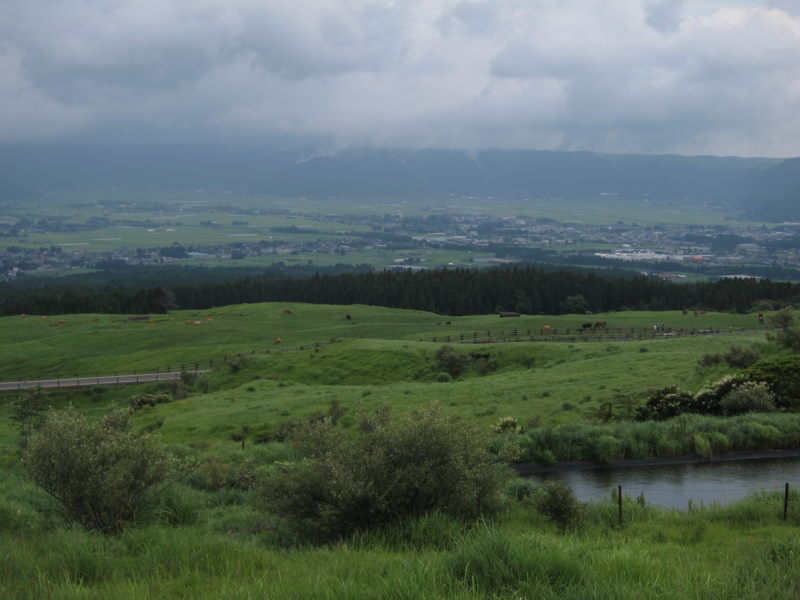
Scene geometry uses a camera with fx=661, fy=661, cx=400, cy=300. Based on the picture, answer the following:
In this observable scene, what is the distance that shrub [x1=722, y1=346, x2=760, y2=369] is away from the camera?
3650 centimetres

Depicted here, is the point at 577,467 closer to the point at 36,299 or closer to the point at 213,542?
the point at 213,542

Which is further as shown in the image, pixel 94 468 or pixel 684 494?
pixel 684 494

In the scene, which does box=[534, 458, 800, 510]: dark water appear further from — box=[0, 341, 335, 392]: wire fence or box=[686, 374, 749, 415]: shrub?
box=[0, 341, 335, 392]: wire fence

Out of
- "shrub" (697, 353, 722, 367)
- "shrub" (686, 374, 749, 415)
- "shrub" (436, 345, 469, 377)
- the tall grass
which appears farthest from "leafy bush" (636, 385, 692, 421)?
"shrub" (436, 345, 469, 377)

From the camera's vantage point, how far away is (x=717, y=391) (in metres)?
29.7

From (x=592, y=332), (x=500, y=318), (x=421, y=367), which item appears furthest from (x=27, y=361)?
(x=592, y=332)

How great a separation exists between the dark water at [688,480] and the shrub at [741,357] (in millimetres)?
13165

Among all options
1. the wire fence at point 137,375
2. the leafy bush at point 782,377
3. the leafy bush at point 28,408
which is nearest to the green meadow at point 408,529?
the leafy bush at point 28,408

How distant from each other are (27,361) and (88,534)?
3078 inches

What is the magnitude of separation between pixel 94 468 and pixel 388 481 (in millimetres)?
5707

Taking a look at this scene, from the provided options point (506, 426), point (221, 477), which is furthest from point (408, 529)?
point (506, 426)

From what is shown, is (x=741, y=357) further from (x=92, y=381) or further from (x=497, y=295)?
(x=497, y=295)

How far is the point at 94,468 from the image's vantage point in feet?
41.8

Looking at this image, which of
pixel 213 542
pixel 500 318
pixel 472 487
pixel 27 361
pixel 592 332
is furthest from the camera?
pixel 500 318
